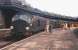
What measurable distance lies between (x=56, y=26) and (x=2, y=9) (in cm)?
1595

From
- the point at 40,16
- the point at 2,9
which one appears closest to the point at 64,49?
the point at 40,16

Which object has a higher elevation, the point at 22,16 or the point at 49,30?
the point at 22,16

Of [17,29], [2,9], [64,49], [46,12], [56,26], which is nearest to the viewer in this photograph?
[64,49]

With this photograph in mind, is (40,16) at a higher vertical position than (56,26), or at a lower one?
higher

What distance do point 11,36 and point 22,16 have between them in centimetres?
275

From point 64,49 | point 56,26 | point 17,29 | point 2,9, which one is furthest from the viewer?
point 56,26

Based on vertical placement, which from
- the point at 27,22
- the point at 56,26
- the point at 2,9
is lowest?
the point at 56,26

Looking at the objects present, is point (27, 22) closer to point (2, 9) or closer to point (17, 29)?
point (17, 29)

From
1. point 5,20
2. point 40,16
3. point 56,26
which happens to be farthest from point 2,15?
point 56,26

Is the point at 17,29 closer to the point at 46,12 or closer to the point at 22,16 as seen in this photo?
the point at 22,16

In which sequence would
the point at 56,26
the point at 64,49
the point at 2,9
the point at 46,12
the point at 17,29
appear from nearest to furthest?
the point at 64,49 → the point at 17,29 → the point at 2,9 → the point at 46,12 → the point at 56,26

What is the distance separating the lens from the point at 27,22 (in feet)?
57.6

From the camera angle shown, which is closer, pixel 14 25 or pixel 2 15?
pixel 14 25

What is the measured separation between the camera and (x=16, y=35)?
17.6 metres
